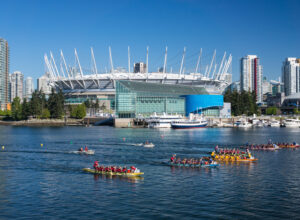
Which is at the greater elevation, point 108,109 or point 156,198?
point 108,109

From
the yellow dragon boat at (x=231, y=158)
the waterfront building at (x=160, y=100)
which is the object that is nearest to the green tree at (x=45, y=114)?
the waterfront building at (x=160, y=100)

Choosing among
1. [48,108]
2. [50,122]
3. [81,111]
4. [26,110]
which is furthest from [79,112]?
[26,110]

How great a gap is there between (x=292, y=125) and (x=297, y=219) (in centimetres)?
15342

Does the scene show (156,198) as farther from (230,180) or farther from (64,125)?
(64,125)

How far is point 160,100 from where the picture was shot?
6777 inches

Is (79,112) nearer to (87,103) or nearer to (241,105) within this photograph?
(87,103)

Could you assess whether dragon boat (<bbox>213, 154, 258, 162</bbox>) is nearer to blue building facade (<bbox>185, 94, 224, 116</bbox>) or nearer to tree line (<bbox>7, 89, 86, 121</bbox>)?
blue building facade (<bbox>185, 94, 224, 116</bbox>)

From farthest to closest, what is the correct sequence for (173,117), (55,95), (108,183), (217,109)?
(217,109), (55,95), (173,117), (108,183)

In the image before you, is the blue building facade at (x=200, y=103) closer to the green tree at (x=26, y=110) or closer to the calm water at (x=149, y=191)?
the green tree at (x=26, y=110)

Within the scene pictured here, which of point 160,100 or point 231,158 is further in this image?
point 160,100

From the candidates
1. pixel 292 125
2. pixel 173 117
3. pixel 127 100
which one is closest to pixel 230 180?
pixel 173 117

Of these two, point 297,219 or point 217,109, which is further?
point 217,109

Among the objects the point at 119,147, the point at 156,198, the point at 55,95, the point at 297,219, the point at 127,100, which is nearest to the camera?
the point at 297,219

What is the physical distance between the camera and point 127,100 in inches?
6275
